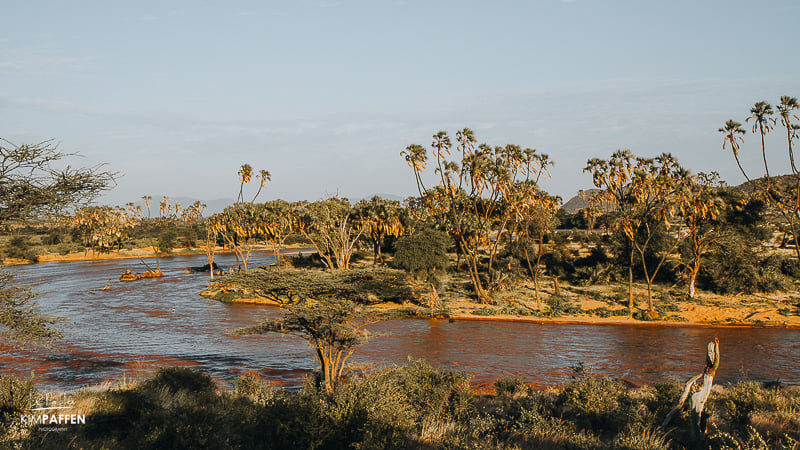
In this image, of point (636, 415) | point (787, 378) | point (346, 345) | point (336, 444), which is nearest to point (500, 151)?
point (787, 378)

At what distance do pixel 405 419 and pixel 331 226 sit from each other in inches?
1572

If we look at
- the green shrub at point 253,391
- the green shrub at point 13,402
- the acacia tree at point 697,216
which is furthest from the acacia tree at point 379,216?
the green shrub at point 13,402

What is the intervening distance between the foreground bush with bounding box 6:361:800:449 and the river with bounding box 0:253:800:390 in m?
5.77

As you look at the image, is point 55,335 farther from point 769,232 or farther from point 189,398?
point 769,232

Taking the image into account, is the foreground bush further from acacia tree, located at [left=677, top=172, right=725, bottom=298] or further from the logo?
acacia tree, located at [left=677, top=172, right=725, bottom=298]

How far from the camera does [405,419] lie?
12086 millimetres

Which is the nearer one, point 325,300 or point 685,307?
point 325,300

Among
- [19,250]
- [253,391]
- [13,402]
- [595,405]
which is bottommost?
[253,391]

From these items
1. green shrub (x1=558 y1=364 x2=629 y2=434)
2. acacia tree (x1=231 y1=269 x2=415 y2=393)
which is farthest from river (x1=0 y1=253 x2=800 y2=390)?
green shrub (x1=558 y1=364 x2=629 y2=434)

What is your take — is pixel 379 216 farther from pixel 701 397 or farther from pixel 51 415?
pixel 701 397

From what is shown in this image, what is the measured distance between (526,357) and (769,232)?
4272cm

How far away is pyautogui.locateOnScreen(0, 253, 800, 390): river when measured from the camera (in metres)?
25.8

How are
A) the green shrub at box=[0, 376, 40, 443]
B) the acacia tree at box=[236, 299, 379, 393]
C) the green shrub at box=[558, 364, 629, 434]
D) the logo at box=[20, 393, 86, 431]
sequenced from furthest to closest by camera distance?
the acacia tree at box=[236, 299, 379, 393] < the green shrub at box=[558, 364, 629, 434] < the logo at box=[20, 393, 86, 431] < the green shrub at box=[0, 376, 40, 443]

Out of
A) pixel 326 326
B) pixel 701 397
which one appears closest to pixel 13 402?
pixel 326 326
